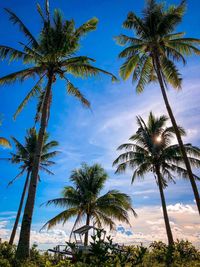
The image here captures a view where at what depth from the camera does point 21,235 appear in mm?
9906

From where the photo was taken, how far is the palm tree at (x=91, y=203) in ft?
76.5

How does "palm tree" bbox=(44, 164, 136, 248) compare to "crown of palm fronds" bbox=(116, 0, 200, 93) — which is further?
"palm tree" bbox=(44, 164, 136, 248)

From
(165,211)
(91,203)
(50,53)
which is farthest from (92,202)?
(50,53)

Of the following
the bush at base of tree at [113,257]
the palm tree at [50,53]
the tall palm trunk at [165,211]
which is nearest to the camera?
the bush at base of tree at [113,257]

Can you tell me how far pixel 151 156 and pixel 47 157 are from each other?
1181 centimetres

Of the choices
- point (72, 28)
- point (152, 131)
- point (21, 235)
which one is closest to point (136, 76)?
point (72, 28)

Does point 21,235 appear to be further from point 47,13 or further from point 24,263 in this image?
point 47,13

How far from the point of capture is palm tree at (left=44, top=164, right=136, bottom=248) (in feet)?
76.5

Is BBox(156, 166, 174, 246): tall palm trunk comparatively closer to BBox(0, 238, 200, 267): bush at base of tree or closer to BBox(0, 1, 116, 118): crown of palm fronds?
BBox(0, 238, 200, 267): bush at base of tree

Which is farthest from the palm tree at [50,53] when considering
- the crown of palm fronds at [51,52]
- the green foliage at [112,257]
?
the green foliage at [112,257]

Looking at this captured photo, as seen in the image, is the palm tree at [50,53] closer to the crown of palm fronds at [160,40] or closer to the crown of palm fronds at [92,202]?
the crown of palm fronds at [160,40]

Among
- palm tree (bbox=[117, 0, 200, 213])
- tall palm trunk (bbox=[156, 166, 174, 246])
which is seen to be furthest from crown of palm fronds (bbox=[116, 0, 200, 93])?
tall palm trunk (bbox=[156, 166, 174, 246])

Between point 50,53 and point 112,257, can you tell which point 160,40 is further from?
point 112,257

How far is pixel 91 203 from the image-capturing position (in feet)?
78.7
